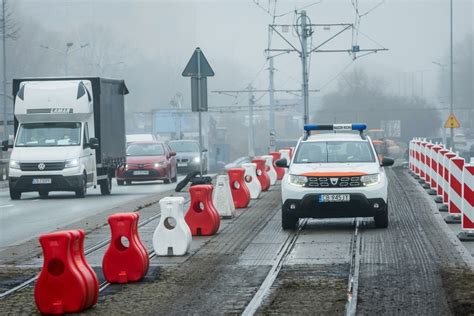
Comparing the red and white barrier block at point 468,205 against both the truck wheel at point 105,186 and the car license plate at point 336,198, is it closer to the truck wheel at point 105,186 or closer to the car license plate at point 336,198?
the car license plate at point 336,198

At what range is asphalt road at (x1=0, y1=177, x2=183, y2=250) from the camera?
2078cm

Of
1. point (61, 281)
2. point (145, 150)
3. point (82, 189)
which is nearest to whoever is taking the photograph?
point (61, 281)

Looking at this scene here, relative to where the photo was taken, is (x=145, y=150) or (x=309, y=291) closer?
(x=309, y=291)

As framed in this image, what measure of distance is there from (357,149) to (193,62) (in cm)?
565

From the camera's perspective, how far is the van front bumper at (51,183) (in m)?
30.2

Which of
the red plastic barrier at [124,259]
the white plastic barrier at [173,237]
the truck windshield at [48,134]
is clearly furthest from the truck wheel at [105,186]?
the red plastic barrier at [124,259]

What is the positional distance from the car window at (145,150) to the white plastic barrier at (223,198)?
20455mm

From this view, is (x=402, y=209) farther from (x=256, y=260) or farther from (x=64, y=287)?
(x=64, y=287)

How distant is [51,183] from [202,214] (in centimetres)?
1287

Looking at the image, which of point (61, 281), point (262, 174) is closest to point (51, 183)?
point (262, 174)

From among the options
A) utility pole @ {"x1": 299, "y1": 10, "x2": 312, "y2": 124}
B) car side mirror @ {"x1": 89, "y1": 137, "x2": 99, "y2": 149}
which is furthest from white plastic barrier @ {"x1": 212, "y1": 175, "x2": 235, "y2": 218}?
utility pole @ {"x1": 299, "y1": 10, "x2": 312, "y2": 124}

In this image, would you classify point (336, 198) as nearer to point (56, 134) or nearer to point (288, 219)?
point (288, 219)

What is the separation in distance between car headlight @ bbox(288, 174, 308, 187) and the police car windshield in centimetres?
78

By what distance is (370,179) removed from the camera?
722 inches
